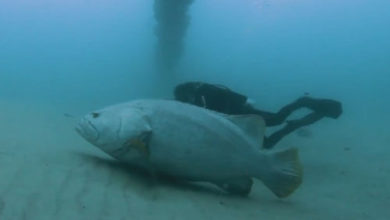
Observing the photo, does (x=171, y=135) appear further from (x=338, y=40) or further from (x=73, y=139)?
(x=338, y=40)

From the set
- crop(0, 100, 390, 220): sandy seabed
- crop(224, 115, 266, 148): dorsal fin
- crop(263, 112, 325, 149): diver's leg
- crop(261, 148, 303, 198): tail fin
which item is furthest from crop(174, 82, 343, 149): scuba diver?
crop(261, 148, 303, 198): tail fin

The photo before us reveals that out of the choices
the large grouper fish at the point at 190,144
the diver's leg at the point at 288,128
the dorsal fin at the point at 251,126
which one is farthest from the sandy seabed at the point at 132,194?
the diver's leg at the point at 288,128

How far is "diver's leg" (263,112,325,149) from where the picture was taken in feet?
24.9

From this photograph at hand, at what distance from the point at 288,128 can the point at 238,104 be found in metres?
1.11

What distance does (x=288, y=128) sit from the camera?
7.72m

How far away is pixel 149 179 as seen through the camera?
4.63 meters

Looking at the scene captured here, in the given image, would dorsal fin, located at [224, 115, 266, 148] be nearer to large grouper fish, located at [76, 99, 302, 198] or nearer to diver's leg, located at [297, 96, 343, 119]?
large grouper fish, located at [76, 99, 302, 198]

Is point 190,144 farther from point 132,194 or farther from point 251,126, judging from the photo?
point 132,194

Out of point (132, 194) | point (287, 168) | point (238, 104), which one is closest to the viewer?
point (132, 194)

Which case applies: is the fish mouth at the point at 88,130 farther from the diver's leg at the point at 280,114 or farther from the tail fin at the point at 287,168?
the diver's leg at the point at 280,114

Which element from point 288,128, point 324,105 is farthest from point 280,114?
point 324,105

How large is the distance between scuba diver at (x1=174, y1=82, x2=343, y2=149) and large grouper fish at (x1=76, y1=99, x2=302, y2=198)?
87.8 inches

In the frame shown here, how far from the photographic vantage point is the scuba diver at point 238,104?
7191 millimetres

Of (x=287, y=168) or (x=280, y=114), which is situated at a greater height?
(x=287, y=168)
